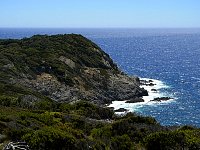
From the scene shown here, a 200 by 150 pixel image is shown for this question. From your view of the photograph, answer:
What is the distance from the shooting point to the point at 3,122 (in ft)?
65.8

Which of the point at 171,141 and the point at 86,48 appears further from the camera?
the point at 86,48

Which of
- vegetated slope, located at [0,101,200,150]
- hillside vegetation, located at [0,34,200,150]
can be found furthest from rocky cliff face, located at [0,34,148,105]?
vegetated slope, located at [0,101,200,150]

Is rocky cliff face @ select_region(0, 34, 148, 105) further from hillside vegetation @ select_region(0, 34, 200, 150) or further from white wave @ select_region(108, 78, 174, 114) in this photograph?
white wave @ select_region(108, 78, 174, 114)

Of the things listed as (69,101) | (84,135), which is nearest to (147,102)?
(69,101)

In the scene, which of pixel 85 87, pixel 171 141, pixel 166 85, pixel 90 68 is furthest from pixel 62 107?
pixel 166 85

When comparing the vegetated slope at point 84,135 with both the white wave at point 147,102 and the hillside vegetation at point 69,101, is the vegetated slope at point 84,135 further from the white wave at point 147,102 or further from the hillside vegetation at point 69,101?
the white wave at point 147,102

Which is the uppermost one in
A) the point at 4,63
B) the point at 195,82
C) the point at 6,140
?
the point at 6,140

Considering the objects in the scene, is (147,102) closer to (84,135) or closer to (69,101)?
(69,101)

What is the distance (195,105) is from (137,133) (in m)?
52.6

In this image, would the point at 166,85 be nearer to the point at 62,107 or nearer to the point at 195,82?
the point at 195,82

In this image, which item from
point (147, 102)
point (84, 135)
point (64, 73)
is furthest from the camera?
point (64, 73)

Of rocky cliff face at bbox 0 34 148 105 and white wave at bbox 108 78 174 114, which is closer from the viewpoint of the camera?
white wave at bbox 108 78 174 114

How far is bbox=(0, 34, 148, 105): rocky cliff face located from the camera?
74188 millimetres

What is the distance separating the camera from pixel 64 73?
80438 mm
